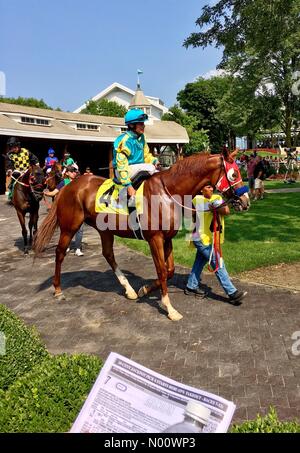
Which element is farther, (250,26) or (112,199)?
(250,26)

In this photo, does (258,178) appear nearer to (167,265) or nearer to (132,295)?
(167,265)

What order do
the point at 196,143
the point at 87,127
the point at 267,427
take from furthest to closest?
the point at 196,143 → the point at 87,127 → the point at 267,427

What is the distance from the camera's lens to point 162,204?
18.1ft

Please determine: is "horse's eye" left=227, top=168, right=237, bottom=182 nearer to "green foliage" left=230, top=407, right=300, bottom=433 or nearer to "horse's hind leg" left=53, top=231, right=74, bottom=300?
"horse's hind leg" left=53, top=231, right=74, bottom=300

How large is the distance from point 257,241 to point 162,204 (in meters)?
4.93

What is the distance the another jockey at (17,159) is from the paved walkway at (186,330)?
334 cm

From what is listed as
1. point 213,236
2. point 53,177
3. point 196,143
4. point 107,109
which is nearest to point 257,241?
point 213,236

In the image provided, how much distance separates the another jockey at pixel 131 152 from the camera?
5637mm

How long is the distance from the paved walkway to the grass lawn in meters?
1.11

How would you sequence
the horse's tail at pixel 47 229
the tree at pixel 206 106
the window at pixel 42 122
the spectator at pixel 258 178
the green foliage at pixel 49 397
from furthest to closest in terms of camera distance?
the tree at pixel 206 106
the window at pixel 42 122
the spectator at pixel 258 178
the horse's tail at pixel 47 229
the green foliage at pixel 49 397

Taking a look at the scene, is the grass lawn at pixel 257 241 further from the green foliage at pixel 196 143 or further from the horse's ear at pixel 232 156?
the green foliage at pixel 196 143

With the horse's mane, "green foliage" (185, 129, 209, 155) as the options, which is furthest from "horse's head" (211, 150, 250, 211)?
"green foliage" (185, 129, 209, 155)

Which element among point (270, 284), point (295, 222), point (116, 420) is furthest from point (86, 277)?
point (295, 222)

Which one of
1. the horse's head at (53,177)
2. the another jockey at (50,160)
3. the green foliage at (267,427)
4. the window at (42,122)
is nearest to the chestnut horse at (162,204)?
the green foliage at (267,427)
